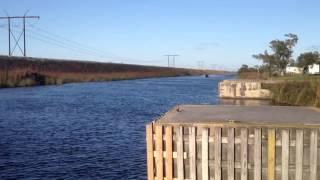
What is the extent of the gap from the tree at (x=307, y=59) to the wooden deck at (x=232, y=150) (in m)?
Result: 128

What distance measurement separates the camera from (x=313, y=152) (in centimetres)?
1830

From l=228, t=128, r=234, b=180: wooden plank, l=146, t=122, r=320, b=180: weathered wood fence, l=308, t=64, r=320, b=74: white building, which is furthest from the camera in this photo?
l=308, t=64, r=320, b=74: white building

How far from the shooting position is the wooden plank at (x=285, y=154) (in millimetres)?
18453

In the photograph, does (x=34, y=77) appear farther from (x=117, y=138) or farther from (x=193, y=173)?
(x=193, y=173)

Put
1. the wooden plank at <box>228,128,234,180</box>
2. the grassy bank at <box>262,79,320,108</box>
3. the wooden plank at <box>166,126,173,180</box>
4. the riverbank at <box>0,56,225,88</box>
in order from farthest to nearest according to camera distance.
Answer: the riverbank at <box>0,56,225,88</box>
the grassy bank at <box>262,79,320,108</box>
the wooden plank at <box>166,126,173,180</box>
the wooden plank at <box>228,128,234,180</box>

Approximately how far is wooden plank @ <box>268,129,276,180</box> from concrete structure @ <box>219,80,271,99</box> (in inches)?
2412

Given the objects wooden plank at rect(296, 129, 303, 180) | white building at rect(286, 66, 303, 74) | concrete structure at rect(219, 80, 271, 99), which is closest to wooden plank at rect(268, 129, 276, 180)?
wooden plank at rect(296, 129, 303, 180)

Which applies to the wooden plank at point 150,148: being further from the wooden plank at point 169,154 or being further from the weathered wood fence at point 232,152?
the wooden plank at point 169,154

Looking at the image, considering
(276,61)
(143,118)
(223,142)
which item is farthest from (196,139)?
(276,61)

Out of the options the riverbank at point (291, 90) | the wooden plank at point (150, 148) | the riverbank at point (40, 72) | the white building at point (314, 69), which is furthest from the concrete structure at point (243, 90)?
the riverbank at point (40, 72)

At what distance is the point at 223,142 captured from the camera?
19.0m

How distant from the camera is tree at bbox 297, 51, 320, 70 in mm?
143413

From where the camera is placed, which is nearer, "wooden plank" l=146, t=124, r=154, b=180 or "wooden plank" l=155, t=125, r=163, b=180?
"wooden plank" l=155, t=125, r=163, b=180

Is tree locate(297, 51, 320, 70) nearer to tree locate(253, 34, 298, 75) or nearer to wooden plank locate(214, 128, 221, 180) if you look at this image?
tree locate(253, 34, 298, 75)
